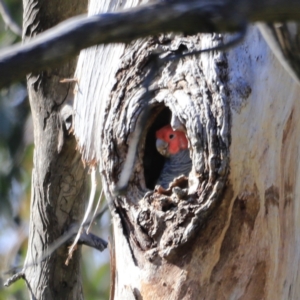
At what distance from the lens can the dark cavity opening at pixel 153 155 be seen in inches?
87.0

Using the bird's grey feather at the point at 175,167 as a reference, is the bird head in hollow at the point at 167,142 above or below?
above

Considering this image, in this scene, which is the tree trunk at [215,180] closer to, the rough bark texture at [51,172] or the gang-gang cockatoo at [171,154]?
the gang-gang cockatoo at [171,154]

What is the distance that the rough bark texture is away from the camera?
2.63m

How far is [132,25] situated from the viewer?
78 cm

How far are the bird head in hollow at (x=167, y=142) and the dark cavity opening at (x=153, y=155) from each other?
0.02 m

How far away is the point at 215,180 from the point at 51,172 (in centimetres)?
104

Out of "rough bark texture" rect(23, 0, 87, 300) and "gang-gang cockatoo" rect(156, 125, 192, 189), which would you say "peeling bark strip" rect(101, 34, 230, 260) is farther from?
"rough bark texture" rect(23, 0, 87, 300)

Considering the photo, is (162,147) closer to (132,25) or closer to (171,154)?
(171,154)

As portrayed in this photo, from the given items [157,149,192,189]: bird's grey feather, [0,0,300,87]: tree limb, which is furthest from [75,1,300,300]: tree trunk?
[0,0,300,87]: tree limb

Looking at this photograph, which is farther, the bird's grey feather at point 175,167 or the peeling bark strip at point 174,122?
the bird's grey feather at point 175,167

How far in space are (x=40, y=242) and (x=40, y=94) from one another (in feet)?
2.27

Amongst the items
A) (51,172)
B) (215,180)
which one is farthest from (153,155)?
(215,180)

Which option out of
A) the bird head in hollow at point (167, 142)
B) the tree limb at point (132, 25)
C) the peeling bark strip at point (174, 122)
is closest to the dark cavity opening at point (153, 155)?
the bird head in hollow at point (167, 142)

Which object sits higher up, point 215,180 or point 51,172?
point 51,172
